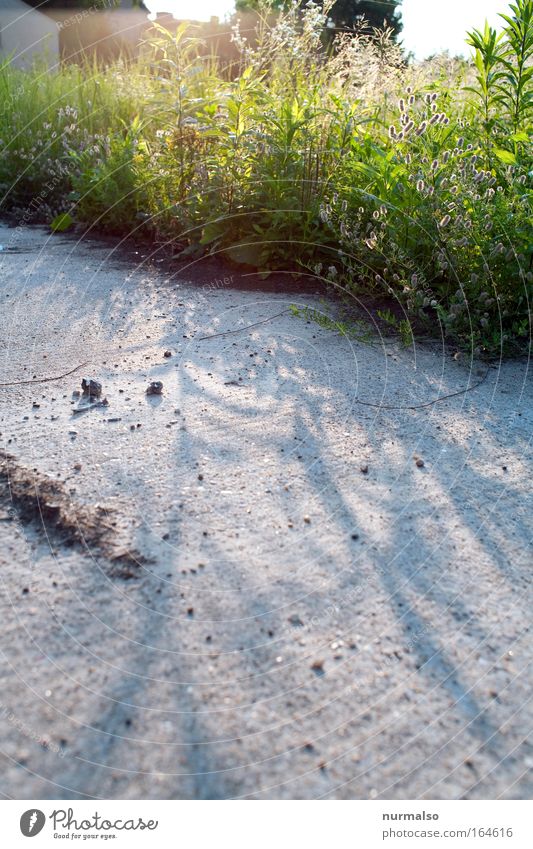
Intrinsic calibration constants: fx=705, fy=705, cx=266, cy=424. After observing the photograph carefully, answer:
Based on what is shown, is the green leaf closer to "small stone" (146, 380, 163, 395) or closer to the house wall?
"small stone" (146, 380, 163, 395)

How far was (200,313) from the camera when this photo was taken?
419cm

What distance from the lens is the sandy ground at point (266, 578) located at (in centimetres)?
156

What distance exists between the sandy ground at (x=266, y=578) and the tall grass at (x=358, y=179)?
530 mm

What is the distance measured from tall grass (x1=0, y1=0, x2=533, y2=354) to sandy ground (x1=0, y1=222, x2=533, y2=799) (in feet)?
1.74

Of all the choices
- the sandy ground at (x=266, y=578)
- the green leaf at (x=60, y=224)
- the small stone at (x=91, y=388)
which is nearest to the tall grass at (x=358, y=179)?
the green leaf at (x=60, y=224)

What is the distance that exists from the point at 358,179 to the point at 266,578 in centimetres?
322

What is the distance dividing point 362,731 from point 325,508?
0.90 metres

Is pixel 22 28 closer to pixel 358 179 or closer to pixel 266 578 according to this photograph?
pixel 358 179

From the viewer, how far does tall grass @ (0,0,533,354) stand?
147 inches

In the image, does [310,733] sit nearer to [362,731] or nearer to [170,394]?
[362,731]

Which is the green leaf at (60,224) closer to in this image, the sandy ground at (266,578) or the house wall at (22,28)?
the sandy ground at (266,578)

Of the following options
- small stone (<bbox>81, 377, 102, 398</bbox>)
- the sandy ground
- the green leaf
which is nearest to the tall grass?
the green leaf

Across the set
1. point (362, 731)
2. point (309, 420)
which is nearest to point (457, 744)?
point (362, 731)

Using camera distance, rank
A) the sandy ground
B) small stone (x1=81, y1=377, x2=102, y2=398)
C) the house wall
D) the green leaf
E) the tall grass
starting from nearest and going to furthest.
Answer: the sandy ground
small stone (x1=81, y1=377, x2=102, y2=398)
the tall grass
the green leaf
the house wall
